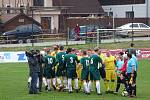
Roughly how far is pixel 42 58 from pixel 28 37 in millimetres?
30943

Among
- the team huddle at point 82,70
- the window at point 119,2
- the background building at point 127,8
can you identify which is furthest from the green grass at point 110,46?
the window at point 119,2

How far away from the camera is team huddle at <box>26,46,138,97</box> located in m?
25.4

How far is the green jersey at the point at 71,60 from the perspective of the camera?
26.4 meters

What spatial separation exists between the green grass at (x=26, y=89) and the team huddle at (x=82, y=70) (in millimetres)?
560

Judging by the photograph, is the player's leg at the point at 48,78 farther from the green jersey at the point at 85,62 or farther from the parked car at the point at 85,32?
the parked car at the point at 85,32

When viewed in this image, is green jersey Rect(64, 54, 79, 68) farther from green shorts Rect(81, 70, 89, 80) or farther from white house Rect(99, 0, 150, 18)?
white house Rect(99, 0, 150, 18)

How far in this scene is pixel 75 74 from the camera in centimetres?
2666

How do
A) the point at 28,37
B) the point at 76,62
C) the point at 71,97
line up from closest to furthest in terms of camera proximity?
the point at 71,97, the point at 76,62, the point at 28,37

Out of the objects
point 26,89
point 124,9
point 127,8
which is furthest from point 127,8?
point 26,89

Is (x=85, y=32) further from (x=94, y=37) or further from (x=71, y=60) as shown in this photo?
(x=71, y=60)

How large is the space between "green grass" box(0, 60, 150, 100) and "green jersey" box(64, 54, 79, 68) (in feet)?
4.26

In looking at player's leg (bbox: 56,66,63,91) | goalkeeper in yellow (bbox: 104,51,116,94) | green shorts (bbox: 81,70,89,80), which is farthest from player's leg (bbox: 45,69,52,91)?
goalkeeper in yellow (bbox: 104,51,116,94)

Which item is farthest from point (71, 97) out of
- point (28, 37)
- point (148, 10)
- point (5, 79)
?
point (148, 10)

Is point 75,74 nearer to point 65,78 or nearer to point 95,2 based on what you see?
point 65,78
